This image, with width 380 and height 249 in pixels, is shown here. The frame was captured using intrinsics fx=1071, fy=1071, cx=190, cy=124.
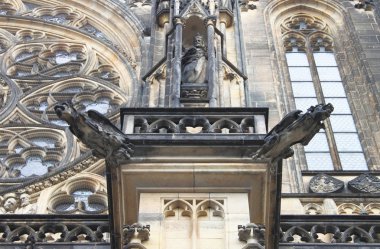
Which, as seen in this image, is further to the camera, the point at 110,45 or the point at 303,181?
the point at 110,45

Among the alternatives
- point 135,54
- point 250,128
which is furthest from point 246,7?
point 250,128

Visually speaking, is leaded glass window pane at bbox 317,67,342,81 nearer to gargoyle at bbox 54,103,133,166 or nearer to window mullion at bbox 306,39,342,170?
window mullion at bbox 306,39,342,170

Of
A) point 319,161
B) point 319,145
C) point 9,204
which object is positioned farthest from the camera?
point 319,145

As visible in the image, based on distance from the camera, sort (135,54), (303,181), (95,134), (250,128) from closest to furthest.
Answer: (95,134), (250,128), (303,181), (135,54)

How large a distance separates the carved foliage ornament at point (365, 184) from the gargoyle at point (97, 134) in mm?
4308

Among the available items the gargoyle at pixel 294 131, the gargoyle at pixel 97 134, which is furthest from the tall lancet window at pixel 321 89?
the gargoyle at pixel 97 134

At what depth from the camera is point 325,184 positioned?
48.6 feet

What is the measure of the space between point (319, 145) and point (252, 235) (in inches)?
244

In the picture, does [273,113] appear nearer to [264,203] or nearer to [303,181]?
[303,181]

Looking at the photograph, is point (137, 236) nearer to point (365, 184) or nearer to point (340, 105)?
point (365, 184)

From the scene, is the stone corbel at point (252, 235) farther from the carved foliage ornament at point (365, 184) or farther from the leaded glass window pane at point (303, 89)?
the leaded glass window pane at point (303, 89)

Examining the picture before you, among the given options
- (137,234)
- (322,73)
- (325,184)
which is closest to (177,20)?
(325,184)

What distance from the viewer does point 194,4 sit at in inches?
639

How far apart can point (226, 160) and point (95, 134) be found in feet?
4.80
